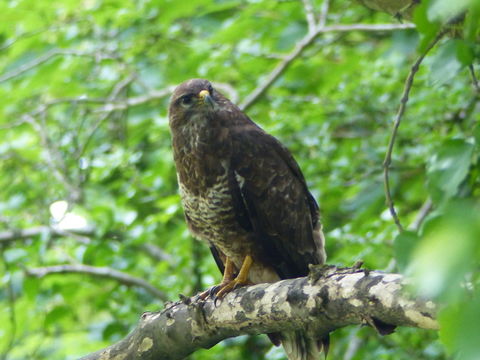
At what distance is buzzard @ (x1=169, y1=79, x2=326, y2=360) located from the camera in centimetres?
357

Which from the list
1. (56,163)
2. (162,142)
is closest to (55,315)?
(56,163)

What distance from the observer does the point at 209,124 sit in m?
3.73

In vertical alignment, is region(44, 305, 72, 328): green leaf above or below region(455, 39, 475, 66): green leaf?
below

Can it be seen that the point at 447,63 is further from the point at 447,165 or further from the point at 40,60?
the point at 40,60

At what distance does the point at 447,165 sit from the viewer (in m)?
2.29

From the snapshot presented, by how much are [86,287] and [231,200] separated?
2.60m

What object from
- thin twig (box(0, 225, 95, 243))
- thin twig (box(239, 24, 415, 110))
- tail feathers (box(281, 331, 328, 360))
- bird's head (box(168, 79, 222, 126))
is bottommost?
thin twig (box(0, 225, 95, 243))

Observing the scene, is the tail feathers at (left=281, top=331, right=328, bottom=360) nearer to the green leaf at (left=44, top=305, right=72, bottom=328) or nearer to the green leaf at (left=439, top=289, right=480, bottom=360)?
the green leaf at (left=44, top=305, right=72, bottom=328)

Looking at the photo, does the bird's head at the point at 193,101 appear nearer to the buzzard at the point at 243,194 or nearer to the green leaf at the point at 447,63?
the buzzard at the point at 243,194

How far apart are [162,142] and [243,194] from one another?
9.05 feet

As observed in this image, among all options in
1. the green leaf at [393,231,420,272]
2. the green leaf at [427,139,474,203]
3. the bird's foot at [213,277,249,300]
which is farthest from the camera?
the bird's foot at [213,277,249,300]

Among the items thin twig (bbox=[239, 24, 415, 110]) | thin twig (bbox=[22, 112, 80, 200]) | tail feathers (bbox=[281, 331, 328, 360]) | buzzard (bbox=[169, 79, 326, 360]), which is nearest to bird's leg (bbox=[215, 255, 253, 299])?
buzzard (bbox=[169, 79, 326, 360])

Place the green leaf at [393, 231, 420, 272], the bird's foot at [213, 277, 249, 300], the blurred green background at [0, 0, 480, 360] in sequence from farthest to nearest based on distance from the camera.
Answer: the blurred green background at [0, 0, 480, 360] < the bird's foot at [213, 277, 249, 300] < the green leaf at [393, 231, 420, 272]

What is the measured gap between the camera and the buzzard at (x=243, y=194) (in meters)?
3.57
